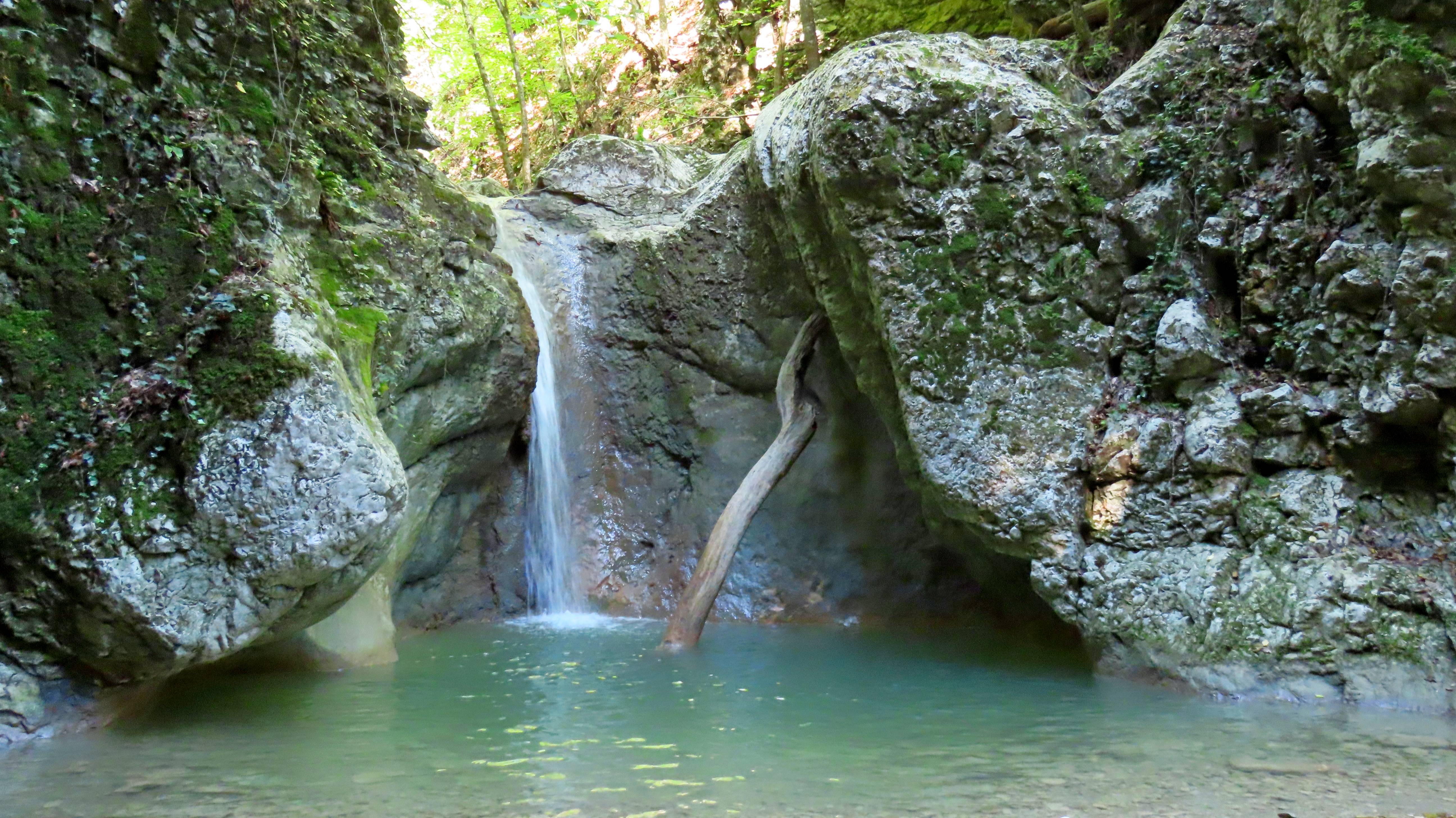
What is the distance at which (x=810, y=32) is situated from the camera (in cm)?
1281

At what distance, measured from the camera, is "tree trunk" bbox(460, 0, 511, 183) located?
50.7ft

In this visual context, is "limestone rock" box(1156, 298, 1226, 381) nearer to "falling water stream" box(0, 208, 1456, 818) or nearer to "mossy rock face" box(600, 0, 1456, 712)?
"mossy rock face" box(600, 0, 1456, 712)

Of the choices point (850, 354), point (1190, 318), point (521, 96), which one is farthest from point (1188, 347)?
point (521, 96)

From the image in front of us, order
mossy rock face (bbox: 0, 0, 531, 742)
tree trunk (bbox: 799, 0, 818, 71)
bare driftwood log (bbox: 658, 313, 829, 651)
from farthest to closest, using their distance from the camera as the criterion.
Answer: tree trunk (bbox: 799, 0, 818, 71)
bare driftwood log (bbox: 658, 313, 829, 651)
mossy rock face (bbox: 0, 0, 531, 742)

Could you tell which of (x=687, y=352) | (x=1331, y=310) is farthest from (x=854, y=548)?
(x=1331, y=310)

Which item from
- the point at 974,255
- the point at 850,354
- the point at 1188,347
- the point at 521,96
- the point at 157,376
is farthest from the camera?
the point at 521,96

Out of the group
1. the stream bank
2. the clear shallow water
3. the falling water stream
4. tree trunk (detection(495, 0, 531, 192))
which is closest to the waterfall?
the stream bank

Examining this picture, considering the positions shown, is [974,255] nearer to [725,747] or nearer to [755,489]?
[755,489]

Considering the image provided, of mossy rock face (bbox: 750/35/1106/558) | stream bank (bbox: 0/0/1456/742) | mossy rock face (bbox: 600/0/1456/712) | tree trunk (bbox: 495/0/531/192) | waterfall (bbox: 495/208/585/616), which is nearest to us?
stream bank (bbox: 0/0/1456/742)

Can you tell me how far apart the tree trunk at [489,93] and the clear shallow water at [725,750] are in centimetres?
1145

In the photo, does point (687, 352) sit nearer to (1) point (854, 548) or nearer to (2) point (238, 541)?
(1) point (854, 548)

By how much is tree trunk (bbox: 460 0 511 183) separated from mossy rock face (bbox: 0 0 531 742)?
953 centimetres

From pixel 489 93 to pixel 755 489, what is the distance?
1051cm

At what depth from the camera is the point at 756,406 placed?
403 inches
